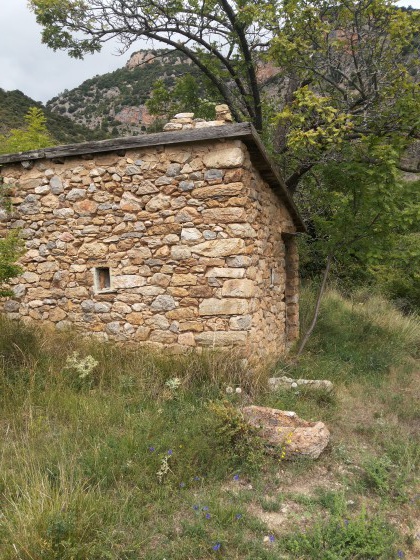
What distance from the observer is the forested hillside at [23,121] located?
67.6 ft

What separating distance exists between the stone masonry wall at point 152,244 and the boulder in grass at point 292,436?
1.28m

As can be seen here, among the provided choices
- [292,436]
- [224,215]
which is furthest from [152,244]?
[292,436]

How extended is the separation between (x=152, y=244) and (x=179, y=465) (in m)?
2.83

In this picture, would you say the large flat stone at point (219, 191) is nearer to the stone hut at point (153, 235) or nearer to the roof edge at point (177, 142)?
the stone hut at point (153, 235)

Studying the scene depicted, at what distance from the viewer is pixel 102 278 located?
598cm

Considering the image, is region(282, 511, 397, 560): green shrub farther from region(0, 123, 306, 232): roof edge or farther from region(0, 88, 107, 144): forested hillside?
region(0, 88, 107, 144): forested hillside

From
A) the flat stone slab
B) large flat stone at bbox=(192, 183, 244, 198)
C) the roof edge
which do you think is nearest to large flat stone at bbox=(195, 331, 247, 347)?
the flat stone slab

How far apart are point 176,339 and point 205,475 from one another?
216cm

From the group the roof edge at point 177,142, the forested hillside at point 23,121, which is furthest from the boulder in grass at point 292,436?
the forested hillside at point 23,121

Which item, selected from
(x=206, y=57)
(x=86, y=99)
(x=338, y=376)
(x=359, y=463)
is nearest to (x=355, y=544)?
(x=359, y=463)

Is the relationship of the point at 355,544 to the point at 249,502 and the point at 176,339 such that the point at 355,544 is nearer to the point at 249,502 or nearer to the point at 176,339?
the point at 249,502

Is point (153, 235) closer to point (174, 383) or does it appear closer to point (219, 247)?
point (219, 247)

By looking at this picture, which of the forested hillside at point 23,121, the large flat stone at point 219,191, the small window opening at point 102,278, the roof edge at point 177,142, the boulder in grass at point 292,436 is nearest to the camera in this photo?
the boulder in grass at point 292,436

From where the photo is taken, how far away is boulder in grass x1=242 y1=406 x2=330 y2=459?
380 centimetres
